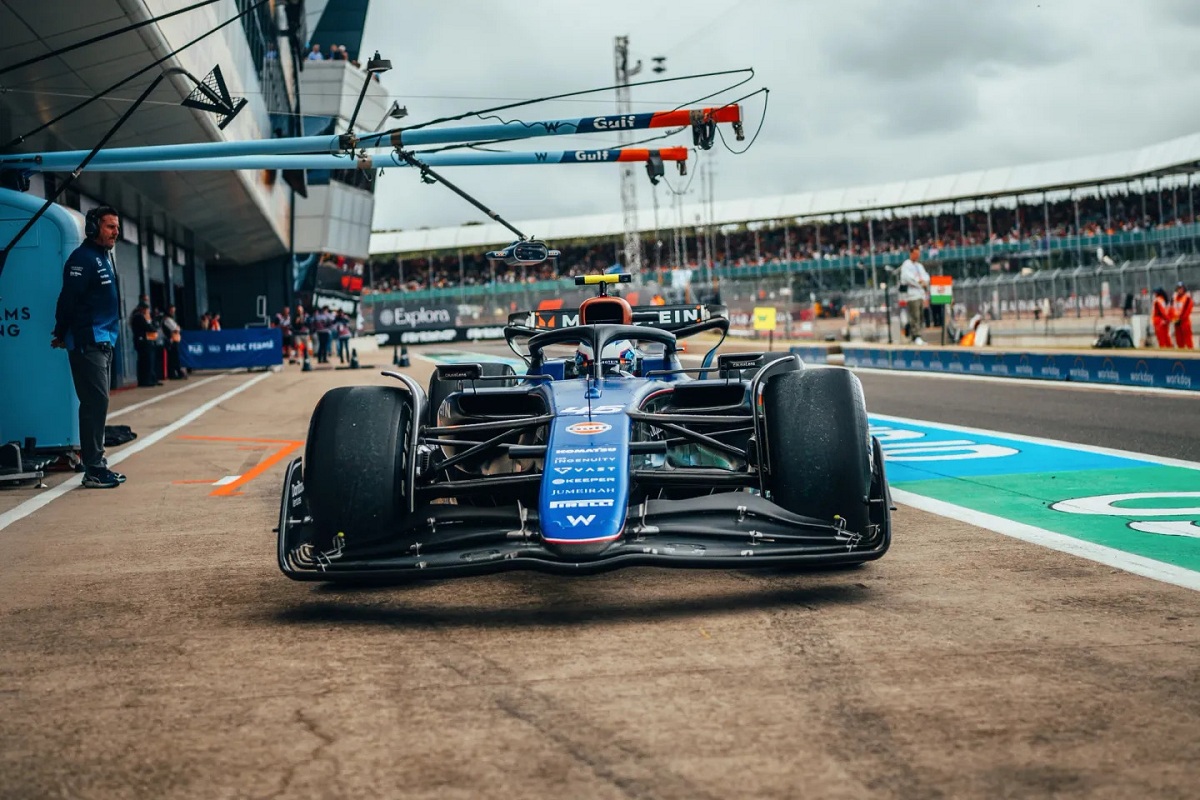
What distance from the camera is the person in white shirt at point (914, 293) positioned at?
25.4 m

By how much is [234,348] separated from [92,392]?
78.5 ft

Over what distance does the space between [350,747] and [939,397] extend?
Result: 13.7 m

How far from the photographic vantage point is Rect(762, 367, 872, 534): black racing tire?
16.4ft

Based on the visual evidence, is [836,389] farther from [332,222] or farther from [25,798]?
[332,222]

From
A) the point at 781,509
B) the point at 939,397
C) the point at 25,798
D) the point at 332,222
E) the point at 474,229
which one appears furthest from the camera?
the point at 474,229

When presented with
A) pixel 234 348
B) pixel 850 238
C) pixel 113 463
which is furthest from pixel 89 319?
pixel 850 238

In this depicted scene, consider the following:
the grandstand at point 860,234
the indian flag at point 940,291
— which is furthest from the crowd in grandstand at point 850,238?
the indian flag at point 940,291

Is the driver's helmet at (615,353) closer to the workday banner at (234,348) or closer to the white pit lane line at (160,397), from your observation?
the white pit lane line at (160,397)

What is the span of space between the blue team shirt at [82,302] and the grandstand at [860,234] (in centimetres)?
3001

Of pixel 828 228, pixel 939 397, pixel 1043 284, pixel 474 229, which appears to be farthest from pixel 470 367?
pixel 474 229

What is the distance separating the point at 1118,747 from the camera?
3018mm

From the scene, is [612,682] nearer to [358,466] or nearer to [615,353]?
[358,466]

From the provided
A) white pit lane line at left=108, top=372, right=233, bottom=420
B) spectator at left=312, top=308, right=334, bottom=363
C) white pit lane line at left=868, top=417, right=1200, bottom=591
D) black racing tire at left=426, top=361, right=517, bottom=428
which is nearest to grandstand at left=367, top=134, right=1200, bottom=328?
spectator at left=312, top=308, right=334, bottom=363

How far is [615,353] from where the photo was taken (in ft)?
24.6
